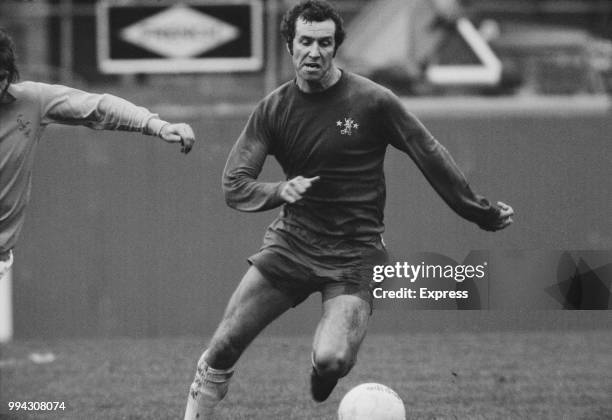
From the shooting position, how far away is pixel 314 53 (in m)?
6.00

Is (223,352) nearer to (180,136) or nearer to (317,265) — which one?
(317,265)

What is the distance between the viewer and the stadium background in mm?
12039

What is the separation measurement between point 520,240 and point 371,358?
2.53 m

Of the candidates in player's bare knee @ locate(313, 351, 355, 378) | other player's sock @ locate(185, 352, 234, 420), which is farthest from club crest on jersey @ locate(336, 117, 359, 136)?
other player's sock @ locate(185, 352, 234, 420)

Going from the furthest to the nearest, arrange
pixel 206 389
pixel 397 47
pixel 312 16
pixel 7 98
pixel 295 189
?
pixel 397 47 < pixel 7 98 < pixel 206 389 < pixel 312 16 < pixel 295 189

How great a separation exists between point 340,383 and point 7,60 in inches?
162

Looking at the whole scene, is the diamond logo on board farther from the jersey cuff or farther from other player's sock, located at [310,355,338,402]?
other player's sock, located at [310,355,338,402]

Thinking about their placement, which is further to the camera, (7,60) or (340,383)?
(340,383)

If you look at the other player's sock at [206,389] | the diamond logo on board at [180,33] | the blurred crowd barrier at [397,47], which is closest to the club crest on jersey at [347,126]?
the other player's sock at [206,389]

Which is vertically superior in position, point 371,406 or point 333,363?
point 333,363

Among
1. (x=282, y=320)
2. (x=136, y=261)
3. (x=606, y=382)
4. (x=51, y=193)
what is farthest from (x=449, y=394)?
(x=51, y=193)

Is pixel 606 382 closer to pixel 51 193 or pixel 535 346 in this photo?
pixel 535 346

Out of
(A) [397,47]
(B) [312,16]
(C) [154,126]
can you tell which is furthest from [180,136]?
(A) [397,47]

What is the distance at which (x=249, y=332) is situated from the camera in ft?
20.1
